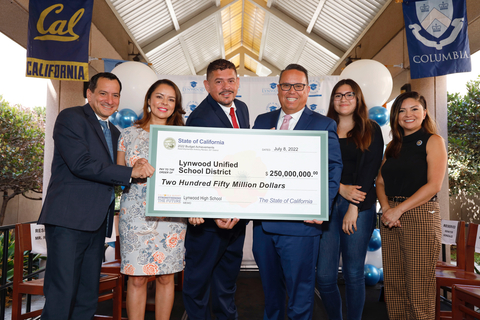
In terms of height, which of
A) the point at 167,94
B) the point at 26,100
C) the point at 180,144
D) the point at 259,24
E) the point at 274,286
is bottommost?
the point at 274,286

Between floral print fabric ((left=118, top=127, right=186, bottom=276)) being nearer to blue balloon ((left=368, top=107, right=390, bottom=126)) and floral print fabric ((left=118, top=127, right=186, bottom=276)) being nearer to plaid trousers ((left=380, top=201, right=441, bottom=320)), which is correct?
plaid trousers ((left=380, top=201, right=441, bottom=320))

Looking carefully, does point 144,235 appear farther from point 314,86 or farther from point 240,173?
point 314,86

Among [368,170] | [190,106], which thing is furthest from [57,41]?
[368,170]

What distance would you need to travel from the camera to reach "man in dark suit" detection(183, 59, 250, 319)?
74.7 inches

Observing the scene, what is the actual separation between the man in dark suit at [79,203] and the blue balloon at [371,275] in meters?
2.94

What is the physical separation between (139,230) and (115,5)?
5373mm

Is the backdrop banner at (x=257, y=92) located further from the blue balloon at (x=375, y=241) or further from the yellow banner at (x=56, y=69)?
the blue balloon at (x=375, y=241)

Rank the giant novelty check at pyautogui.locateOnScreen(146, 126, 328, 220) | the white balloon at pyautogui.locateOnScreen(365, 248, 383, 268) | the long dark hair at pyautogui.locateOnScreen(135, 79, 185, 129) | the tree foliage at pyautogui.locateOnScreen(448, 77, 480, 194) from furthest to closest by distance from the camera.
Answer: the tree foliage at pyautogui.locateOnScreen(448, 77, 480, 194) → the white balloon at pyautogui.locateOnScreen(365, 248, 383, 268) → the long dark hair at pyautogui.locateOnScreen(135, 79, 185, 129) → the giant novelty check at pyautogui.locateOnScreen(146, 126, 328, 220)

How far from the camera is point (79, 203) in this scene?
1868 millimetres

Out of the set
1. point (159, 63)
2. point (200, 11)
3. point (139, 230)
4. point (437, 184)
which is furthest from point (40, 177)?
point (437, 184)

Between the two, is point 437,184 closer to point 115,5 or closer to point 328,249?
point 328,249

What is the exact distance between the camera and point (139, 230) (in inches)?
74.3

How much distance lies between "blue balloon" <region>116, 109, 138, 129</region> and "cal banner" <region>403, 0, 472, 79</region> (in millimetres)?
3259

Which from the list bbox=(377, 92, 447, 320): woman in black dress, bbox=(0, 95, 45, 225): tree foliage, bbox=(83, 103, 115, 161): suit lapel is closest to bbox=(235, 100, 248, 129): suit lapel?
bbox=(83, 103, 115, 161): suit lapel
